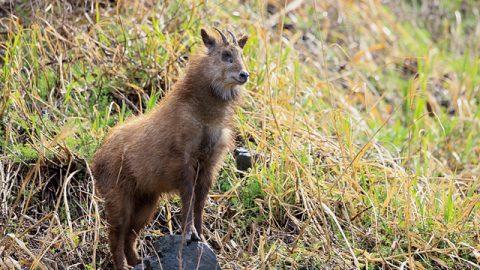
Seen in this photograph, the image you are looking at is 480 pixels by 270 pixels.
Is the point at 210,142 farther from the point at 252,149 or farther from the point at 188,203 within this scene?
the point at 252,149

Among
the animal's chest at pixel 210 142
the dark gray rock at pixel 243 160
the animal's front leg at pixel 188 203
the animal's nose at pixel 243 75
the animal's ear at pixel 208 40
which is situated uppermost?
the animal's ear at pixel 208 40

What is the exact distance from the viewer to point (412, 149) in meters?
7.81

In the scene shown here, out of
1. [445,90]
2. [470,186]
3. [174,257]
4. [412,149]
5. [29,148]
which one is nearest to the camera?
[174,257]

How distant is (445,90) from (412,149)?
2.55m

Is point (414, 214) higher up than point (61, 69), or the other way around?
point (61, 69)

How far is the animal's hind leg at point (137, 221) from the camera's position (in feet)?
18.3

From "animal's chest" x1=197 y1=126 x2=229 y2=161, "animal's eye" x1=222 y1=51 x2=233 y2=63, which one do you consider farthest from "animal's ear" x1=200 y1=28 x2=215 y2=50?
"animal's chest" x1=197 y1=126 x2=229 y2=161

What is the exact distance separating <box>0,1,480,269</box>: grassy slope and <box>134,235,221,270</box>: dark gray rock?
1.26 ft

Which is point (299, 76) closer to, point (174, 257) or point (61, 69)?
point (61, 69)

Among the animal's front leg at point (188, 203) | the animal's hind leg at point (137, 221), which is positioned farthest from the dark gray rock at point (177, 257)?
the animal's hind leg at point (137, 221)

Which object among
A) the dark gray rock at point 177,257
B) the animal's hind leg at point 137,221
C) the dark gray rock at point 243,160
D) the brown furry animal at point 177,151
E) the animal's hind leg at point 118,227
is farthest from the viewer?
the dark gray rock at point 243,160

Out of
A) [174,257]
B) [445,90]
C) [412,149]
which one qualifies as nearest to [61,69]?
[174,257]

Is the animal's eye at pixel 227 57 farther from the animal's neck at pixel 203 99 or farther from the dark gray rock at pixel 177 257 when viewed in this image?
the dark gray rock at pixel 177 257

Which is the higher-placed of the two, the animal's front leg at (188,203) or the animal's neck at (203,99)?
the animal's neck at (203,99)
